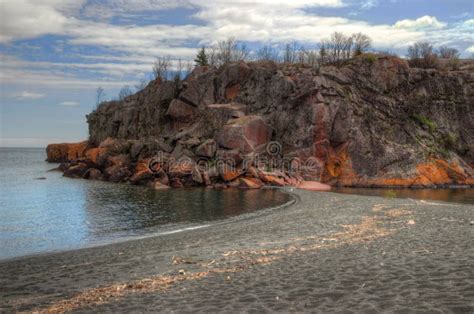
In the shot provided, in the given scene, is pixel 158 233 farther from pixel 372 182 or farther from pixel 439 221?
pixel 372 182

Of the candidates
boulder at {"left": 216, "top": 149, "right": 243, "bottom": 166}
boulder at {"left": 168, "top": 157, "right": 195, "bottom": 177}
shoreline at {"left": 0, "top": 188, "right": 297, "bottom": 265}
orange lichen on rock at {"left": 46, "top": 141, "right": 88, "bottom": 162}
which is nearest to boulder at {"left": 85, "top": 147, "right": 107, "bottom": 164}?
boulder at {"left": 168, "top": 157, "right": 195, "bottom": 177}

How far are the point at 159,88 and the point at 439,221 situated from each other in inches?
2776

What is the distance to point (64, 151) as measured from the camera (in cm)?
12600

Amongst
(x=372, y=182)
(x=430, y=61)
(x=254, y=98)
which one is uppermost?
(x=430, y=61)

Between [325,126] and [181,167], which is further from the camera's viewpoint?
[325,126]

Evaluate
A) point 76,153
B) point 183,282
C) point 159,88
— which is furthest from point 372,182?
point 76,153

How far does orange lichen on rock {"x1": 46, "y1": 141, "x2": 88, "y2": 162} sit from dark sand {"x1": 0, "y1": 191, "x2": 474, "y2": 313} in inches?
3940

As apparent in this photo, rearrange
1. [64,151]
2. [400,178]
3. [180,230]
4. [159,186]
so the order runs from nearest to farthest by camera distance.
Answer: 1. [180,230]
2. [159,186]
3. [400,178]
4. [64,151]

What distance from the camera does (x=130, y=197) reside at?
141 feet

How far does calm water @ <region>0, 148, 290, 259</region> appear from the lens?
23.7m

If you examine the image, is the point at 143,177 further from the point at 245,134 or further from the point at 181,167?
the point at 245,134

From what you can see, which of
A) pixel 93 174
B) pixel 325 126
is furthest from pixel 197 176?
pixel 93 174

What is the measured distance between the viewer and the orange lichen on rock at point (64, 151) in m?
114

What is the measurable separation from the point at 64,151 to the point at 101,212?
101073 mm
